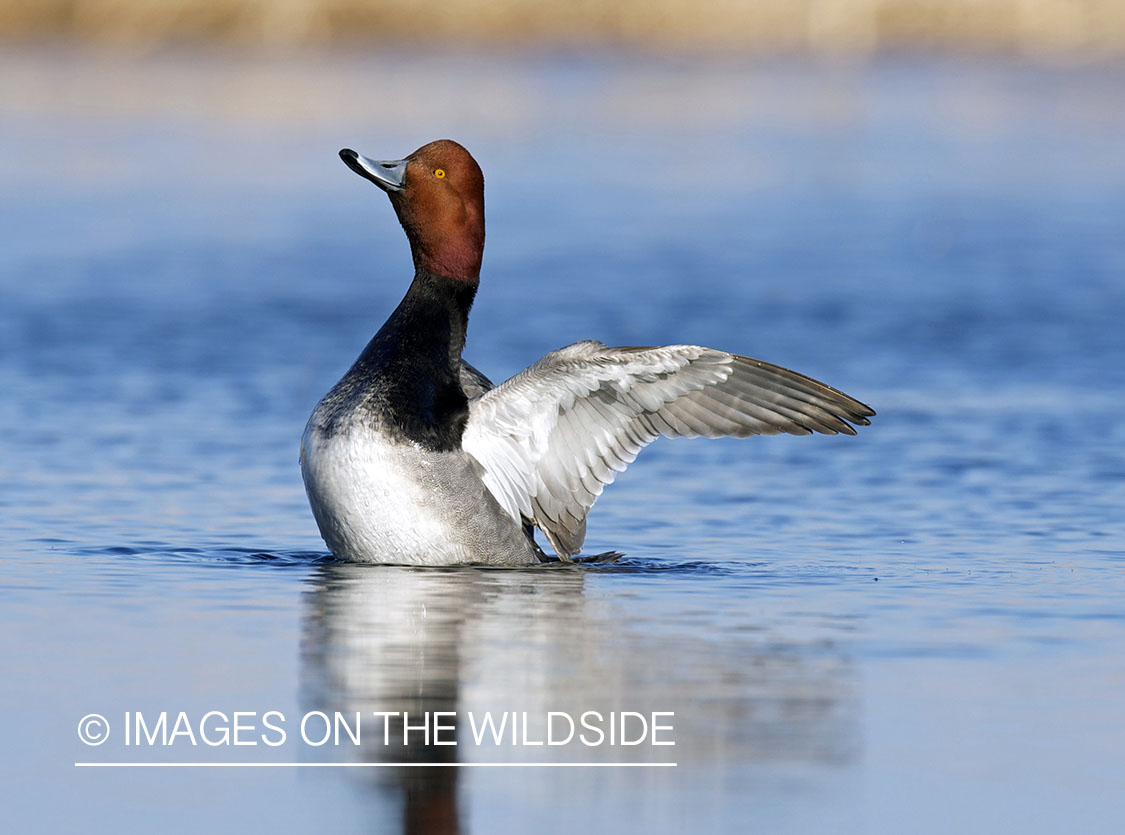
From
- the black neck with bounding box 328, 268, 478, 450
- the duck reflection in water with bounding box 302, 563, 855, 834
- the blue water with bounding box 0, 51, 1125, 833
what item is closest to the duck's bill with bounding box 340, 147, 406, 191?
the black neck with bounding box 328, 268, 478, 450

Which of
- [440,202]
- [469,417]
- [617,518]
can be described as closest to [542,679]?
[469,417]

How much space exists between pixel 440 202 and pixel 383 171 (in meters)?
0.30

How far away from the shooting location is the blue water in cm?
588

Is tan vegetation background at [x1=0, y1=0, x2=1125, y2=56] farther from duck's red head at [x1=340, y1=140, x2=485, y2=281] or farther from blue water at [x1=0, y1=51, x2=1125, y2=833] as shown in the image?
duck's red head at [x1=340, y1=140, x2=485, y2=281]

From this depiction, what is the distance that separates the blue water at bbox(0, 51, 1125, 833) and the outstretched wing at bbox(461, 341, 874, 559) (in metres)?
0.43

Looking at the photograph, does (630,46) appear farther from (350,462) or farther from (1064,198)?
(350,462)

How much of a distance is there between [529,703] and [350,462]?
2.50 meters

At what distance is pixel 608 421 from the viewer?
9.46 meters

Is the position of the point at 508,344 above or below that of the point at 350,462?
above

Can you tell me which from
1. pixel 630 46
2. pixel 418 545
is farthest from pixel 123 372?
pixel 630 46

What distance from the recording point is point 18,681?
6.76m
